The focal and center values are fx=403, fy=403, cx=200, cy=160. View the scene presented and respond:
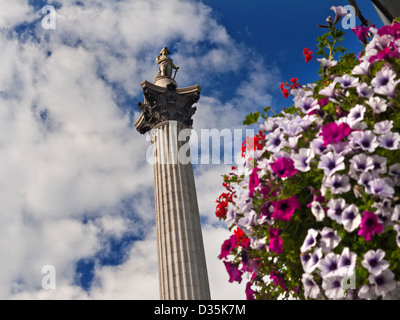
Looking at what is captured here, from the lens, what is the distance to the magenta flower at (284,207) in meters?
3.06

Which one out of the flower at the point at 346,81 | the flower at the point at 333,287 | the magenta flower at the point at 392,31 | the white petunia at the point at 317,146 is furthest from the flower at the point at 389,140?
the magenta flower at the point at 392,31

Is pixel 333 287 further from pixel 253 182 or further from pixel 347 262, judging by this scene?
pixel 253 182

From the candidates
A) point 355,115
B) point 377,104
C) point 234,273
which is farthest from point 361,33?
point 234,273

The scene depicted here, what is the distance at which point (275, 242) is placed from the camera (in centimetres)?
315

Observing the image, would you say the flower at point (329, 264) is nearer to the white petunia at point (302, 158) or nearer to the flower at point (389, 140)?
the white petunia at point (302, 158)

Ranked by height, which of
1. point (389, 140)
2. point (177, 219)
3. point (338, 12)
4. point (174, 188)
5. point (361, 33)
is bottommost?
point (389, 140)

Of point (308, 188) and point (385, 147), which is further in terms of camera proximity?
point (308, 188)

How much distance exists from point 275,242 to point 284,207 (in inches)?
11.5

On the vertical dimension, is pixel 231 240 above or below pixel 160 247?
below

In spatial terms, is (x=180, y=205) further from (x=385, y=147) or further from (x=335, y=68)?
(x=385, y=147)

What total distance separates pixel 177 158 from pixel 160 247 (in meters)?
3.39
